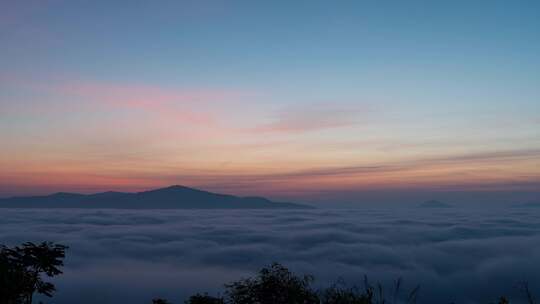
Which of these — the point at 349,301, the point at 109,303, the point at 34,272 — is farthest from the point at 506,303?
the point at 109,303

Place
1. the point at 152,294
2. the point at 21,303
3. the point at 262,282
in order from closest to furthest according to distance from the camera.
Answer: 1. the point at 21,303
2. the point at 262,282
3. the point at 152,294

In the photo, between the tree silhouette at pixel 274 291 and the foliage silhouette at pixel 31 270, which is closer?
the foliage silhouette at pixel 31 270

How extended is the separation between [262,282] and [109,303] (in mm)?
167398

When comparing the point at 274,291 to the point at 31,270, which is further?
the point at 274,291

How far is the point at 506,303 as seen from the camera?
18.1 meters

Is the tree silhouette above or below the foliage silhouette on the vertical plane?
below

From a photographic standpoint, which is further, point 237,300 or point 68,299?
point 68,299

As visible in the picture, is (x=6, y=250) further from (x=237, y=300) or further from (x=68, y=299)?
(x=68, y=299)

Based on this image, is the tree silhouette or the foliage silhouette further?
the tree silhouette

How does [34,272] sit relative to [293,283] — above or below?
above

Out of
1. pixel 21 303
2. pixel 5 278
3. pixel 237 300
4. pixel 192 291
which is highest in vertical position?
pixel 5 278

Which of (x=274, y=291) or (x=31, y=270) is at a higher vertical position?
(x=31, y=270)

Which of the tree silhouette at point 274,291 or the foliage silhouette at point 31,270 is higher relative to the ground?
the foliage silhouette at point 31,270

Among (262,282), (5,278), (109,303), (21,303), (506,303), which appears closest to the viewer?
(506,303)
